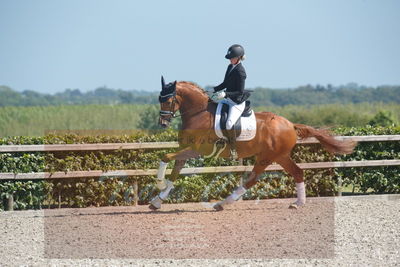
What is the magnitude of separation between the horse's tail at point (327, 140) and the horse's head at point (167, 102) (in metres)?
2.37

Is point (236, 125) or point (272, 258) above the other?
point (236, 125)

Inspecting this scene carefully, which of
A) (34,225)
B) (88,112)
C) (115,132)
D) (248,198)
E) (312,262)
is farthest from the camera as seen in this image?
(88,112)

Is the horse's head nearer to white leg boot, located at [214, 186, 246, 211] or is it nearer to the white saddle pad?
the white saddle pad

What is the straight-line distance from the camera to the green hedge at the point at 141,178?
37.8ft

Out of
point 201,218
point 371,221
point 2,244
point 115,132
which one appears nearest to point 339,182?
point 371,221

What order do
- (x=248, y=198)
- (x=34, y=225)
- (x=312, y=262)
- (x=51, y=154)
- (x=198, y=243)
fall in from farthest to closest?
(x=248, y=198) < (x=51, y=154) < (x=34, y=225) < (x=198, y=243) < (x=312, y=262)

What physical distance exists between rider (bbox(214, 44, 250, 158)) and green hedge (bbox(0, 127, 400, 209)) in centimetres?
193

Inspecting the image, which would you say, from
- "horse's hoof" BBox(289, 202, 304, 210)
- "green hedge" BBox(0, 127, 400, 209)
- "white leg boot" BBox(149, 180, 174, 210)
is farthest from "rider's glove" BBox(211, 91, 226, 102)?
"horse's hoof" BBox(289, 202, 304, 210)

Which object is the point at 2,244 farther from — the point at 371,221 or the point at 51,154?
the point at 371,221

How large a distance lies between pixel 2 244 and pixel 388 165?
306 inches

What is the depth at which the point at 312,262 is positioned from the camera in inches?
298

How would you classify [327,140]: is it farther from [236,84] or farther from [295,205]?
[236,84]

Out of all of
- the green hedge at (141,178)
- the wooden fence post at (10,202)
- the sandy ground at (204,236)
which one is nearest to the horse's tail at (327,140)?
the sandy ground at (204,236)

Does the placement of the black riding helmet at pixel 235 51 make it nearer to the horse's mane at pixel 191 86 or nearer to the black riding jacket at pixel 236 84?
the black riding jacket at pixel 236 84
